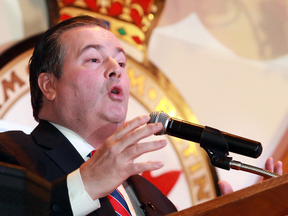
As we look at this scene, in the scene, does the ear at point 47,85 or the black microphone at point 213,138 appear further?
the ear at point 47,85

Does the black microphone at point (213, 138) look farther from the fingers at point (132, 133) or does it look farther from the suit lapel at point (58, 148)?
the suit lapel at point (58, 148)

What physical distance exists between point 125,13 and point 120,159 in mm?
2238

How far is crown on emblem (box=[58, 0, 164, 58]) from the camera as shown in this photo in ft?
9.24

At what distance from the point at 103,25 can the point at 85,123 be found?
0.68 meters

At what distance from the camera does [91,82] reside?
1.52 metres

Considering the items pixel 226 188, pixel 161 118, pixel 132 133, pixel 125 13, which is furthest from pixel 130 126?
pixel 125 13

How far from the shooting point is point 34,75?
1.78 metres

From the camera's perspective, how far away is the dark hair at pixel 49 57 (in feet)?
5.48

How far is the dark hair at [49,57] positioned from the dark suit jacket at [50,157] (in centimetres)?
28

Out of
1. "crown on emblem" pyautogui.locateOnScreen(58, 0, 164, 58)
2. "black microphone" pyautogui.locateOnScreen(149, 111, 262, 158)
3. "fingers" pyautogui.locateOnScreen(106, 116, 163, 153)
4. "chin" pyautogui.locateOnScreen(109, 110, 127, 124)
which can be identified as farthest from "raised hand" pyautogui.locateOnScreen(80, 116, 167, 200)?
"crown on emblem" pyautogui.locateOnScreen(58, 0, 164, 58)

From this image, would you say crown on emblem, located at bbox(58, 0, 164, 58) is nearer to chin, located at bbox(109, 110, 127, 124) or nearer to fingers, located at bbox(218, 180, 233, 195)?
chin, located at bbox(109, 110, 127, 124)

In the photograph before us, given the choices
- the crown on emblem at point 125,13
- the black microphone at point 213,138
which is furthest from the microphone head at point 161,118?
the crown on emblem at point 125,13

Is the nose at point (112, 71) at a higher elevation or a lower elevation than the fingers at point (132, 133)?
lower

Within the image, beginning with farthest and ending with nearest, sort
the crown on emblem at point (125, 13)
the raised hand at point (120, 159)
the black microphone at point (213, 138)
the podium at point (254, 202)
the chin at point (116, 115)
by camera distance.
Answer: the crown on emblem at point (125, 13)
the chin at point (116, 115)
the black microphone at point (213, 138)
the raised hand at point (120, 159)
the podium at point (254, 202)
